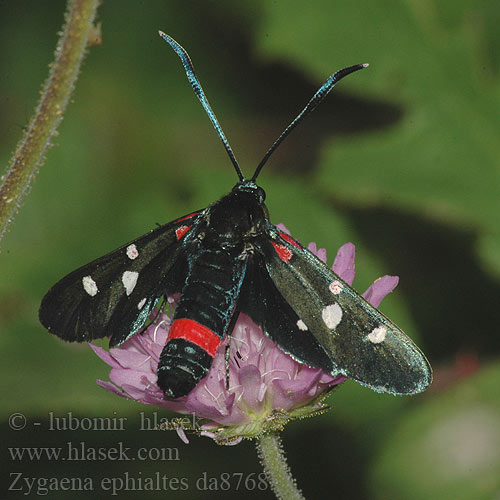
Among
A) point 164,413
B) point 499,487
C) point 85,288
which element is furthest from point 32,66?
point 499,487

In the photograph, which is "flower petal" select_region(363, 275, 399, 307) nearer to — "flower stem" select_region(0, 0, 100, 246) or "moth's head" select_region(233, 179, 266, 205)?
"moth's head" select_region(233, 179, 266, 205)

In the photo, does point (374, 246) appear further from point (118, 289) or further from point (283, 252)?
point (118, 289)

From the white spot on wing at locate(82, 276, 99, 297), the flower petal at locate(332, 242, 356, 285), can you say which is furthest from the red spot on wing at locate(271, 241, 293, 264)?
the white spot on wing at locate(82, 276, 99, 297)

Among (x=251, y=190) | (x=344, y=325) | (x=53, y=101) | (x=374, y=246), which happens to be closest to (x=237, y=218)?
(x=251, y=190)

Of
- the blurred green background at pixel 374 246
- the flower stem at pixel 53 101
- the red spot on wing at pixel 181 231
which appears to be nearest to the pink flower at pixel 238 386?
the red spot on wing at pixel 181 231

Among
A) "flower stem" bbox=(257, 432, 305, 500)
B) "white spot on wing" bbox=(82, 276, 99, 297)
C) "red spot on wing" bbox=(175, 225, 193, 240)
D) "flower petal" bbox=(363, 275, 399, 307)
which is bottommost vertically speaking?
"flower stem" bbox=(257, 432, 305, 500)

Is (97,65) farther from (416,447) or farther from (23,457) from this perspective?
(416,447)
